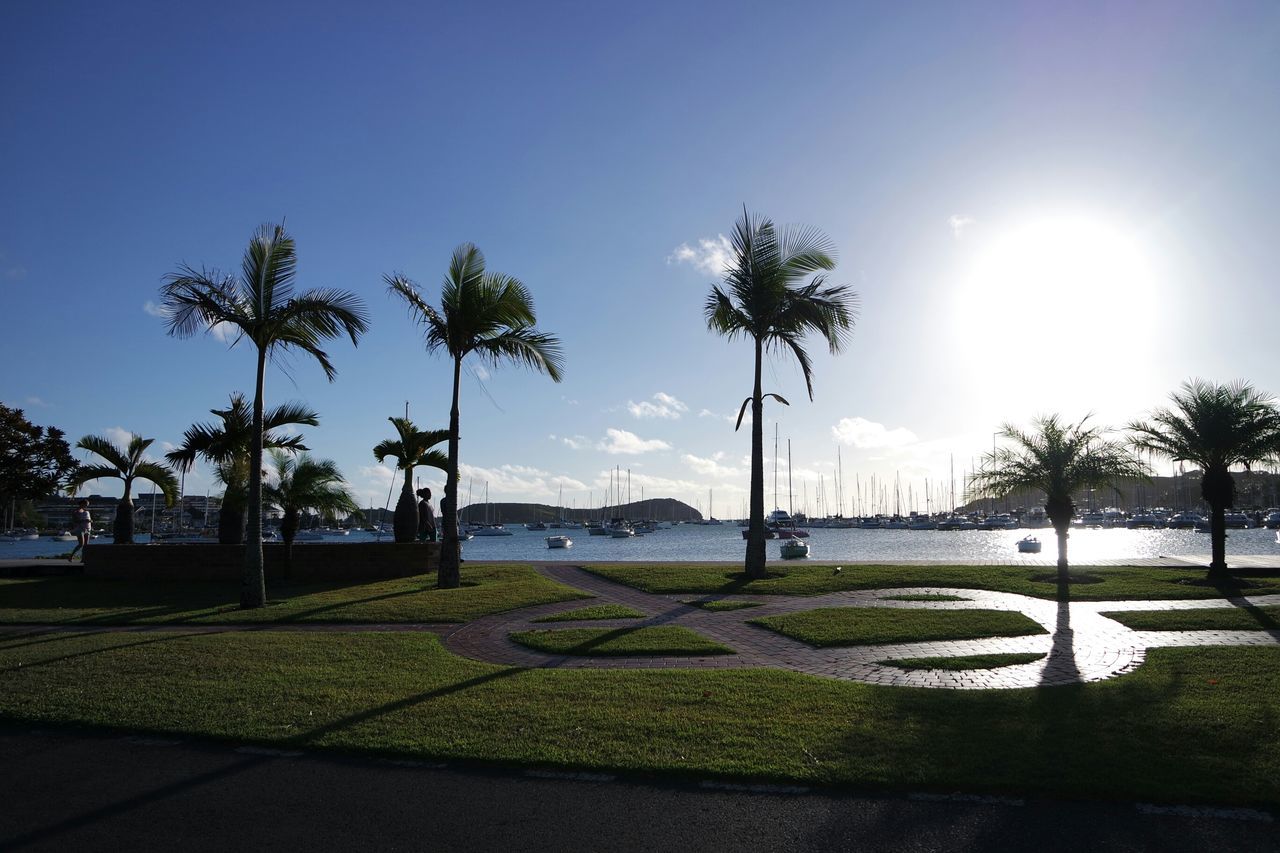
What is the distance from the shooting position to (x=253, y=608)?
15.5m

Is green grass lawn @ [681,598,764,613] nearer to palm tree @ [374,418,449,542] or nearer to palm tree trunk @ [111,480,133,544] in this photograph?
palm tree @ [374,418,449,542]

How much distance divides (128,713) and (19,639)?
6787 millimetres

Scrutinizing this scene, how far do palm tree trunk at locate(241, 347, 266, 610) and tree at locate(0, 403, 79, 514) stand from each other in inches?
550

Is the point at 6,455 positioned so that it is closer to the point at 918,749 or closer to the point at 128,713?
the point at 128,713

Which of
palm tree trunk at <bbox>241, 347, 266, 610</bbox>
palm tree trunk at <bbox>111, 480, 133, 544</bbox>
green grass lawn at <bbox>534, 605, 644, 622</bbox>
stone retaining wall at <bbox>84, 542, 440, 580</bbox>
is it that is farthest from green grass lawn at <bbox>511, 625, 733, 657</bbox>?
palm tree trunk at <bbox>111, 480, 133, 544</bbox>

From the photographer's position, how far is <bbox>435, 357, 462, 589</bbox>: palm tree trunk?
1827 cm

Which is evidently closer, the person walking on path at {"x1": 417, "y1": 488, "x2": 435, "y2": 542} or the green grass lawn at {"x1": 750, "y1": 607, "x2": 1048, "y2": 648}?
the green grass lawn at {"x1": 750, "y1": 607, "x2": 1048, "y2": 648}

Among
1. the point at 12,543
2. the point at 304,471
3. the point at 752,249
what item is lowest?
the point at 12,543

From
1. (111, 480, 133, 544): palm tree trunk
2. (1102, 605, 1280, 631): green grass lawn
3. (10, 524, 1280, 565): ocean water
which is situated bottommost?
(10, 524, 1280, 565): ocean water

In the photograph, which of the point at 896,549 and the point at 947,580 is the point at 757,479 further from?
the point at 896,549

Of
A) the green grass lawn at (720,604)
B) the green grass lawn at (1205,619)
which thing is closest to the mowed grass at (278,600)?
the green grass lawn at (720,604)

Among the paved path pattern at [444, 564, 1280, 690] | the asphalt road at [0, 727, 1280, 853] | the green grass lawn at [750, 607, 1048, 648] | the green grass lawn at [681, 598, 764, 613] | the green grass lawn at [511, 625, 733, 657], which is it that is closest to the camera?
the asphalt road at [0, 727, 1280, 853]

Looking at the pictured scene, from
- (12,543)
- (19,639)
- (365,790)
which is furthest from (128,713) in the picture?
(12,543)

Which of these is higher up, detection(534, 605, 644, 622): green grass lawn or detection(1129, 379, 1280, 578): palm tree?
detection(1129, 379, 1280, 578): palm tree
